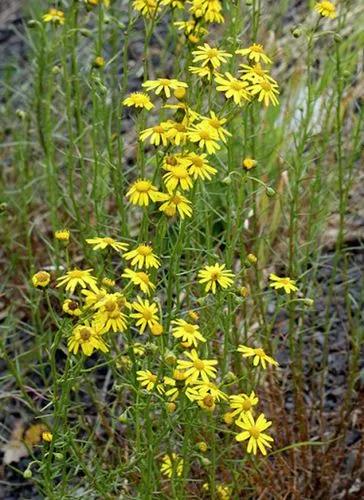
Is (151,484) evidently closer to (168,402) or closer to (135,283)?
(168,402)

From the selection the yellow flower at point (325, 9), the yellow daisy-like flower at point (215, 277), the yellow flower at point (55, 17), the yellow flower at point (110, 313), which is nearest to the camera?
the yellow flower at point (110, 313)

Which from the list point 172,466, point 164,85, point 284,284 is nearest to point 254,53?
point 164,85

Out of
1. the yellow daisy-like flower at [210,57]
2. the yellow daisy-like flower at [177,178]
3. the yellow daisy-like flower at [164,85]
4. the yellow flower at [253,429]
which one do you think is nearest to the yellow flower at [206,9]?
→ the yellow daisy-like flower at [210,57]

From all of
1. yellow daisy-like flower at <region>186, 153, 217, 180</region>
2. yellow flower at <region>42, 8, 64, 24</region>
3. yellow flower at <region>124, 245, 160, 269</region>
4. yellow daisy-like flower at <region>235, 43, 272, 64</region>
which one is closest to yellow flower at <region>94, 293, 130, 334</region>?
yellow flower at <region>124, 245, 160, 269</region>

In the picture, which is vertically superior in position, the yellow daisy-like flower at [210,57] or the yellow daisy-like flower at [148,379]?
the yellow daisy-like flower at [210,57]

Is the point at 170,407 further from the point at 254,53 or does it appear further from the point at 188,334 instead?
the point at 254,53

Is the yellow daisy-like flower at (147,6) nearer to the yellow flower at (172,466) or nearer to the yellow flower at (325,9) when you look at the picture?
the yellow flower at (325,9)
